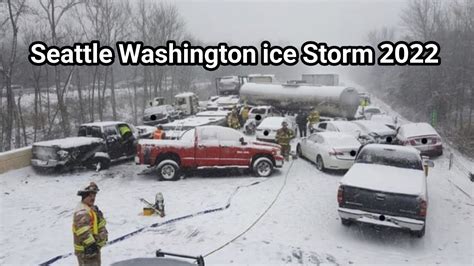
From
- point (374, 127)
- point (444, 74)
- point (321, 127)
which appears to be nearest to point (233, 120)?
point (321, 127)

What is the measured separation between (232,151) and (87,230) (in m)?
8.38

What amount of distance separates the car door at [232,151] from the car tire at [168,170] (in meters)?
1.51

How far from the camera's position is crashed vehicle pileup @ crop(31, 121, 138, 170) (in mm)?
13844

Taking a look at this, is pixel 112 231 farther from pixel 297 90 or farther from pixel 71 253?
pixel 297 90

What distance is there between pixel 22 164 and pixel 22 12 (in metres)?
18.3

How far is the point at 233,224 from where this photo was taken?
9148 mm

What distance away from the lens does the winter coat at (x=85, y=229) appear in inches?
213

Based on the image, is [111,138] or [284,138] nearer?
[111,138]

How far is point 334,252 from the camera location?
798cm

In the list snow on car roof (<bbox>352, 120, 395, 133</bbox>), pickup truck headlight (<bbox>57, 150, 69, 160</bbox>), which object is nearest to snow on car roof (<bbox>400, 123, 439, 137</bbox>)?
snow on car roof (<bbox>352, 120, 395, 133</bbox>)

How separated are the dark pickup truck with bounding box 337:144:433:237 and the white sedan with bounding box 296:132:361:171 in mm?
4225

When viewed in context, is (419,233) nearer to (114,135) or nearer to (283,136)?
(283,136)

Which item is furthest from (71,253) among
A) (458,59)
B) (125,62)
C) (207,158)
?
(458,59)

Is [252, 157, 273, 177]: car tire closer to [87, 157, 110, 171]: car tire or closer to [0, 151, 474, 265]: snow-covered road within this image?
[0, 151, 474, 265]: snow-covered road
